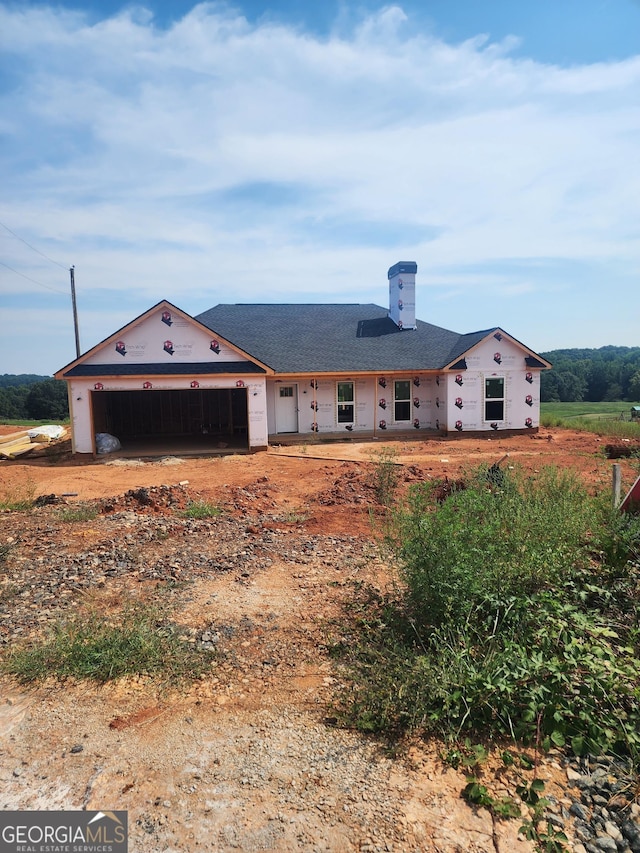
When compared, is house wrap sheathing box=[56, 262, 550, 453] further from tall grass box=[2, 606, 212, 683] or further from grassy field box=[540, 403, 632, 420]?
tall grass box=[2, 606, 212, 683]

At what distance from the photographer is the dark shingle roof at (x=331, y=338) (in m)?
20.9

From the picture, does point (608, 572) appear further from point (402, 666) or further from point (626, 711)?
point (402, 666)

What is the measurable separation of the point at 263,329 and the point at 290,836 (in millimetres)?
21184

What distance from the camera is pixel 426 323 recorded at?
24.9 metres

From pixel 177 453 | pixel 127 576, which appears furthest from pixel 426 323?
pixel 127 576

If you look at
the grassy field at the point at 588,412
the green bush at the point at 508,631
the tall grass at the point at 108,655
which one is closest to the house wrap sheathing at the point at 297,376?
the grassy field at the point at 588,412

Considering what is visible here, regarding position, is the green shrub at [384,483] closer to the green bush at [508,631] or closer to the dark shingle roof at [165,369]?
the green bush at [508,631]

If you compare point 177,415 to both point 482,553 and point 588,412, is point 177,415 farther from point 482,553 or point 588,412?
point 588,412

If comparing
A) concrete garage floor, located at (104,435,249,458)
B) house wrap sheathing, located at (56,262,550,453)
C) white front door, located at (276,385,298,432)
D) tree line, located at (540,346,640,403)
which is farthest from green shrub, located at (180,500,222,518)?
tree line, located at (540,346,640,403)

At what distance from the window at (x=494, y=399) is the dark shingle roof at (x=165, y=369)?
8.57m

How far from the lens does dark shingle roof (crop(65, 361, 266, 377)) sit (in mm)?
17297

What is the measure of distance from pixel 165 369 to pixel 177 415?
7152mm

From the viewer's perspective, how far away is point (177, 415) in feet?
80.8

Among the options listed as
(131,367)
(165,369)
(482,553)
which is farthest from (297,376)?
(482,553)
